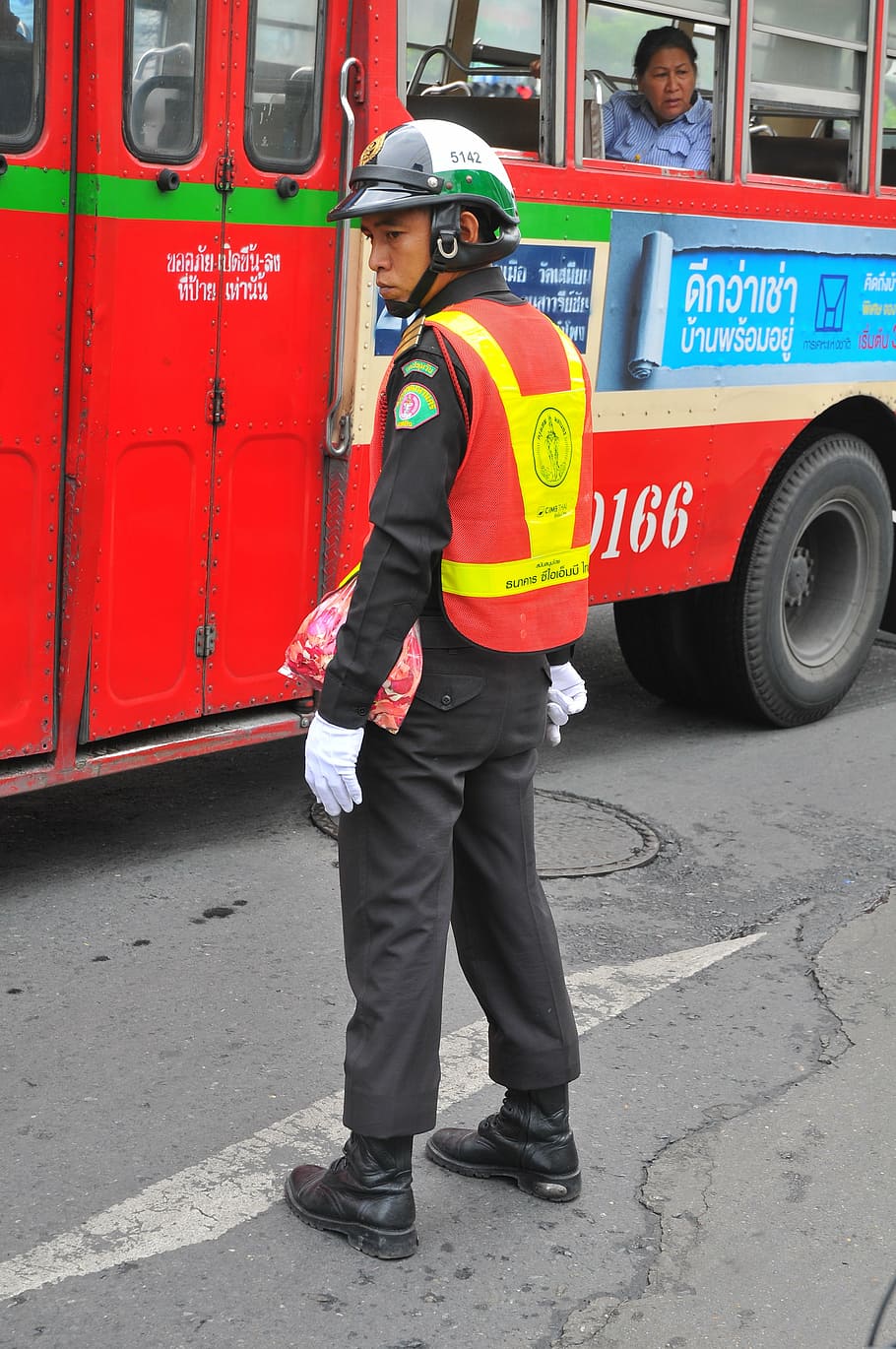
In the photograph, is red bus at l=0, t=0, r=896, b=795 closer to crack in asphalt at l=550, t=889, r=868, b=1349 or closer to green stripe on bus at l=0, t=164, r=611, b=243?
green stripe on bus at l=0, t=164, r=611, b=243

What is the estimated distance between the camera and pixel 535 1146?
11.1ft

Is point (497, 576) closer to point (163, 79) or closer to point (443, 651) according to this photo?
point (443, 651)

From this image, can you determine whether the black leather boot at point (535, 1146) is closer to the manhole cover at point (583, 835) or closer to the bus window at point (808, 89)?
the manhole cover at point (583, 835)

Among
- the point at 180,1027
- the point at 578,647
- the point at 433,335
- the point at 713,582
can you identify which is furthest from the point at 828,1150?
the point at 578,647

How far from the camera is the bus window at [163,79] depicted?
436 centimetres

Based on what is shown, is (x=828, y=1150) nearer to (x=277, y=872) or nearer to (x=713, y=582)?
(x=277, y=872)

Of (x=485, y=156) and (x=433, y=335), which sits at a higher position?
(x=485, y=156)

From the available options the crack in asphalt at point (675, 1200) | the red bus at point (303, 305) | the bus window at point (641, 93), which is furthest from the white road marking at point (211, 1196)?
the bus window at point (641, 93)

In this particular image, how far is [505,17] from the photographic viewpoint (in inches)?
204

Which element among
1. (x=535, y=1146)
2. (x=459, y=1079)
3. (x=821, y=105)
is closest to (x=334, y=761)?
(x=535, y=1146)

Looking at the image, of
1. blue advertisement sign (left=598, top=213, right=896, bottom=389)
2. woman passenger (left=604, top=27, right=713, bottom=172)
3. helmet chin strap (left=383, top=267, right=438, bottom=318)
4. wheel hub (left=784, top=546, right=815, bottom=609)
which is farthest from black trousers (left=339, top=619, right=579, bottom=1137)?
wheel hub (left=784, top=546, right=815, bottom=609)

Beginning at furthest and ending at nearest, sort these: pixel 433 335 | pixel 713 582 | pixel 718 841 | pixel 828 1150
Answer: pixel 713 582 → pixel 718 841 → pixel 828 1150 → pixel 433 335

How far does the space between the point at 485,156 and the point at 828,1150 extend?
2.11 metres

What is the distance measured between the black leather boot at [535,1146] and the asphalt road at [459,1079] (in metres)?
0.04
